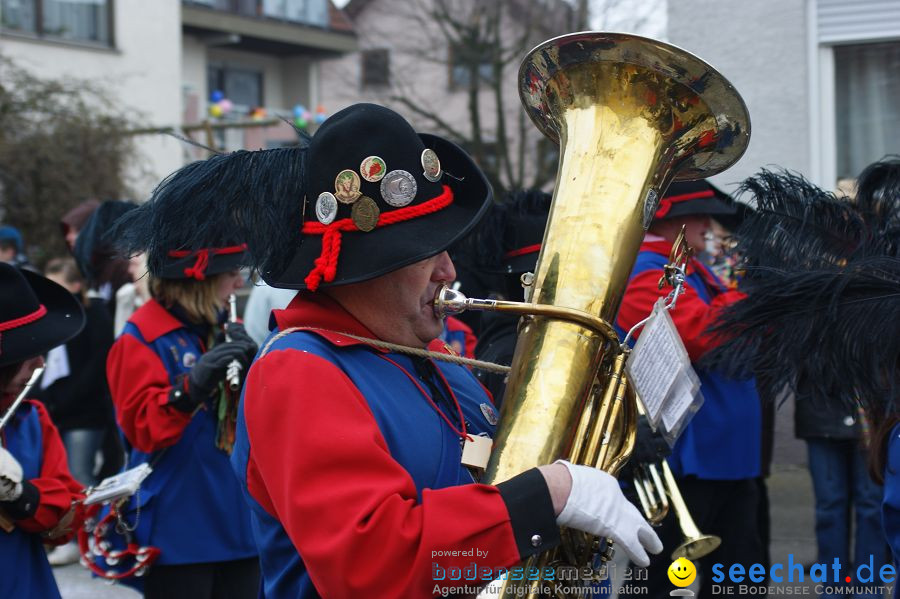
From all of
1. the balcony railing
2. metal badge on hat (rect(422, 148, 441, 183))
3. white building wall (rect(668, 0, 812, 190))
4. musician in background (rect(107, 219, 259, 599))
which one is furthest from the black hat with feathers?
the balcony railing

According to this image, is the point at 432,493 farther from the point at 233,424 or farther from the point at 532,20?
the point at 532,20

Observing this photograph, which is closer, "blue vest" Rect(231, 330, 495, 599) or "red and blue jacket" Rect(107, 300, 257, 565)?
"blue vest" Rect(231, 330, 495, 599)

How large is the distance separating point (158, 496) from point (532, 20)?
1604 centimetres

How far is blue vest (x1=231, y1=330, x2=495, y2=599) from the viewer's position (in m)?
1.90

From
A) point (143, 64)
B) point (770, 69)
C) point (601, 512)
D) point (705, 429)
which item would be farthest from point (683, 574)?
point (143, 64)

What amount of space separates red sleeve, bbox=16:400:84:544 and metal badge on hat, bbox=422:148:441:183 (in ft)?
5.02

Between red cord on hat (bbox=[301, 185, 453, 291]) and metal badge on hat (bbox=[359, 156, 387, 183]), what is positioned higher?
metal badge on hat (bbox=[359, 156, 387, 183])

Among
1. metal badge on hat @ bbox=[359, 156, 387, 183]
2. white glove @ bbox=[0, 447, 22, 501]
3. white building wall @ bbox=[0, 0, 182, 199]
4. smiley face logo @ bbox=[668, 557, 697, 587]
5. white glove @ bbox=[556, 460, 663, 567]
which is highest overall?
white building wall @ bbox=[0, 0, 182, 199]

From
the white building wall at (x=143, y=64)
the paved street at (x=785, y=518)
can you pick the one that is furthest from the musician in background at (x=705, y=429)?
the white building wall at (x=143, y=64)

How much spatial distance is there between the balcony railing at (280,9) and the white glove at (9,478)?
21.0 meters

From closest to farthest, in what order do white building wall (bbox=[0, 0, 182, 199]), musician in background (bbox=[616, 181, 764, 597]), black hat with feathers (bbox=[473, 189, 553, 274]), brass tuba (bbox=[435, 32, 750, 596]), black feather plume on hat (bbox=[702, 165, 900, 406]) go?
brass tuba (bbox=[435, 32, 750, 596])
black feather plume on hat (bbox=[702, 165, 900, 406])
black hat with feathers (bbox=[473, 189, 553, 274])
musician in background (bbox=[616, 181, 764, 597])
white building wall (bbox=[0, 0, 182, 199])

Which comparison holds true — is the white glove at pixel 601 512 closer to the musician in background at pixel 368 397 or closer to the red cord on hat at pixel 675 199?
the musician in background at pixel 368 397

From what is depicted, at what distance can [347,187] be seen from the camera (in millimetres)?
1950

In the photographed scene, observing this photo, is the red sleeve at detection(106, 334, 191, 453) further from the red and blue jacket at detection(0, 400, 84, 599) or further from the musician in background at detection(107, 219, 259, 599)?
the red and blue jacket at detection(0, 400, 84, 599)
